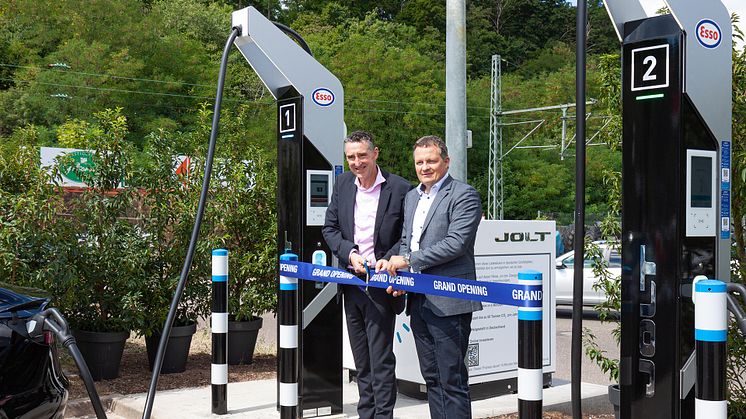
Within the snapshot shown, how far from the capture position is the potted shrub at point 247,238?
933cm

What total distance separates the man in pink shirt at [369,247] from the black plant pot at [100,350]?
330 cm

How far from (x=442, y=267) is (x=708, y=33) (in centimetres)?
200

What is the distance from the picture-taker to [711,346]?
140 inches

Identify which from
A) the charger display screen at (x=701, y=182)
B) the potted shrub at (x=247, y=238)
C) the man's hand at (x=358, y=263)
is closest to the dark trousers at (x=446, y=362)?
the man's hand at (x=358, y=263)

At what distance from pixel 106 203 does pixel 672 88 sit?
5887mm

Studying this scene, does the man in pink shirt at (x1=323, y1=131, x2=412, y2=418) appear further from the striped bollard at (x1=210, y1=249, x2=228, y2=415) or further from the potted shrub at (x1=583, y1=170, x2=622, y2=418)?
the potted shrub at (x1=583, y1=170, x2=622, y2=418)

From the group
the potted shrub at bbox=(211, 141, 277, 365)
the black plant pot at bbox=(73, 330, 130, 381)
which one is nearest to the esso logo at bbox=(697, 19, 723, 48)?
the potted shrub at bbox=(211, 141, 277, 365)

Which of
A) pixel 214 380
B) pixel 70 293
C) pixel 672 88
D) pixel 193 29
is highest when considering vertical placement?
pixel 193 29

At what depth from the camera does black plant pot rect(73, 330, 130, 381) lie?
8.16 m

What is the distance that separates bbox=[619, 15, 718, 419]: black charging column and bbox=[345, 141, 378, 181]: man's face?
1823 mm

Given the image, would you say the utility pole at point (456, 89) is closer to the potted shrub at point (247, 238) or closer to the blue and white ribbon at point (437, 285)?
the potted shrub at point (247, 238)

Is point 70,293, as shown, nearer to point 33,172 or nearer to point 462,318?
point 33,172

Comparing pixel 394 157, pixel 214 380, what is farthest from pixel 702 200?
pixel 394 157

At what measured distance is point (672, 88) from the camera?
4.45m
